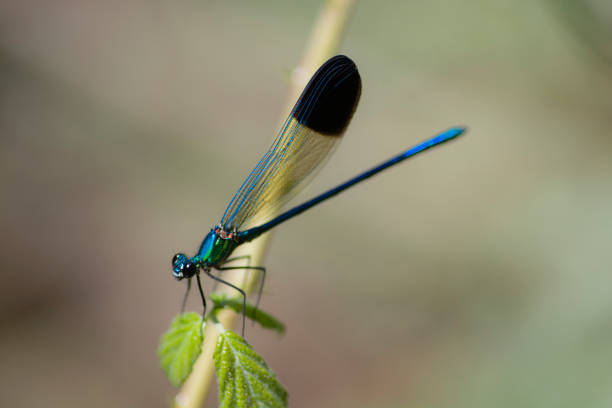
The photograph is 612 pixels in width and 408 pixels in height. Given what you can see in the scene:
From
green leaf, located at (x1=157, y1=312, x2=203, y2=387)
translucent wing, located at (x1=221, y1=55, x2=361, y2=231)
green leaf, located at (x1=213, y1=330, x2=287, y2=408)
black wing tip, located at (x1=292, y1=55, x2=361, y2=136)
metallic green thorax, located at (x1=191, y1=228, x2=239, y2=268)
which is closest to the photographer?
green leaf, located at (x1=213, y1=330, x2=287, y2=408)

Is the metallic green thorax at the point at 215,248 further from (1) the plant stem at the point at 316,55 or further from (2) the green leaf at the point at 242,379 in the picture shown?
(2) the green leaf at the point at 242,379

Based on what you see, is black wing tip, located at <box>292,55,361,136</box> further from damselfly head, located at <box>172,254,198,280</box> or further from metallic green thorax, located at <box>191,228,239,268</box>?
damselfly head, located at <box>172,254,198,280</box>

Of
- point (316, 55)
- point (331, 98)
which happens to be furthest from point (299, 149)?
point (316, 55)

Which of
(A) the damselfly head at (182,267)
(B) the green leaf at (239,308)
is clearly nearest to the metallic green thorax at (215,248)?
(A) the damselfly head at (182,267)

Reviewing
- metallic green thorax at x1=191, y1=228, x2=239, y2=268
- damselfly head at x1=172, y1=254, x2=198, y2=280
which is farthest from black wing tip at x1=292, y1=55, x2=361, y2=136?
damselfly head at x1=172, y1=254, x2=198, y2=280

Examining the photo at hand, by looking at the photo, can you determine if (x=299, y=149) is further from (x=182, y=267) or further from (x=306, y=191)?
(x=306, y=191)

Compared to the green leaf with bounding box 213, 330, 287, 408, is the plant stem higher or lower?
higher
